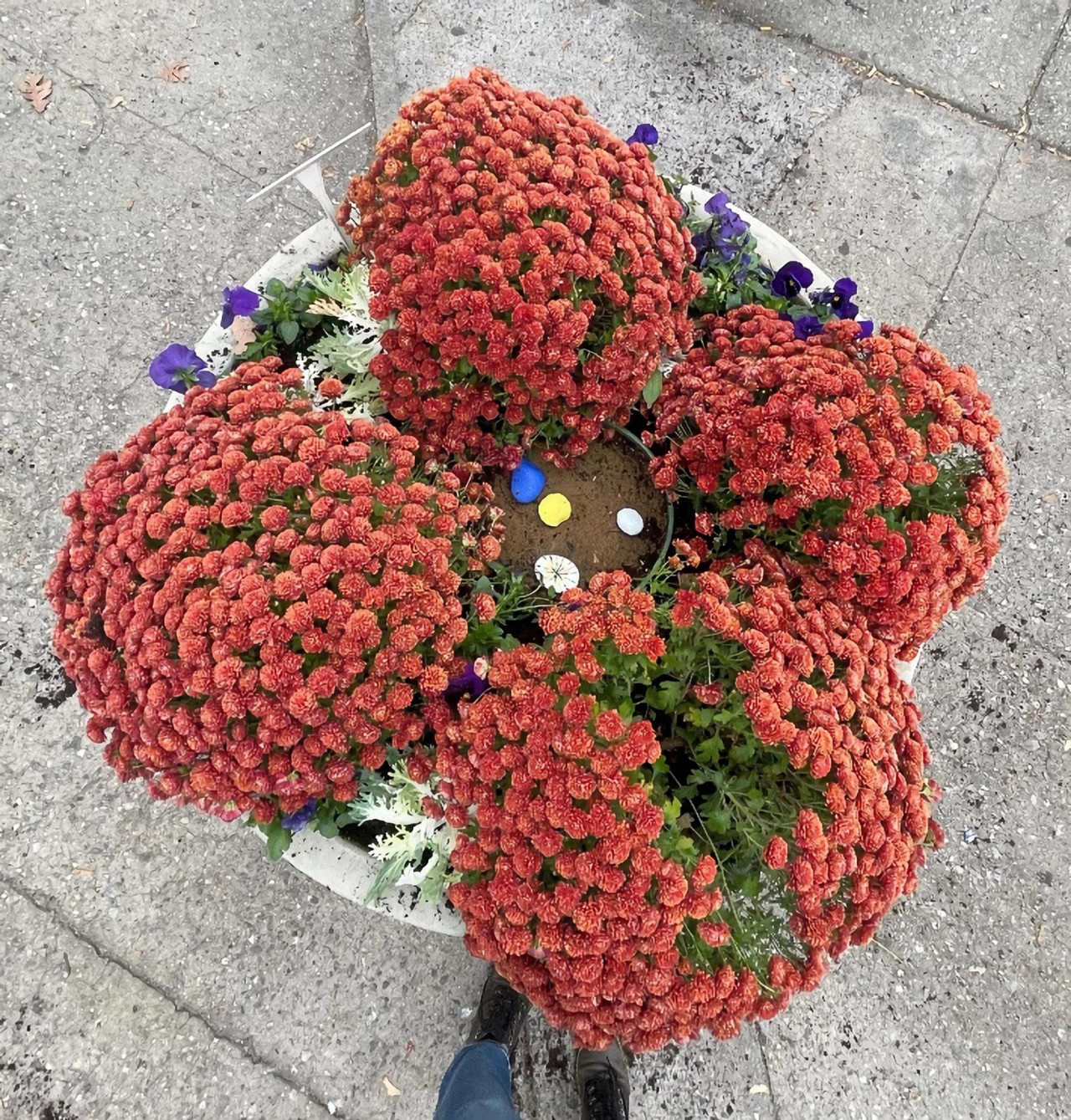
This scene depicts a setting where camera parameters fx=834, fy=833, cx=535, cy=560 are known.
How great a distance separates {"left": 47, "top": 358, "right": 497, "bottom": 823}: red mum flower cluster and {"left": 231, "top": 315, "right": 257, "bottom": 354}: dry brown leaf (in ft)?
1.50

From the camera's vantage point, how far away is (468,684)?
1774mm

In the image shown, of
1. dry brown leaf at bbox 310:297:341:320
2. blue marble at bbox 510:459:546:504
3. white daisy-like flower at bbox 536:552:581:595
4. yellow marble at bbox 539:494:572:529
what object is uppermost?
dry brown leaf at bbox 310:297:341:320

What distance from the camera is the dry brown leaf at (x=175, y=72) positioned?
3361 mm

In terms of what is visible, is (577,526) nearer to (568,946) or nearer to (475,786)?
(475,786)

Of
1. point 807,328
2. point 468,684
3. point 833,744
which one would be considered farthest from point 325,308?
point 833,744

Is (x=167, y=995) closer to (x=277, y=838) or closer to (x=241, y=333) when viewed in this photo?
(x=277, y=838)

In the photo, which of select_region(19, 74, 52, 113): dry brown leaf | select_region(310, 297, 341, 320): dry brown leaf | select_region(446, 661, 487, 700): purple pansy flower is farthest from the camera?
select_region(19, 74, 52, 113): dry brown leaf

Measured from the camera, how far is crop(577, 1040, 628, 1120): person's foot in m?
2.56

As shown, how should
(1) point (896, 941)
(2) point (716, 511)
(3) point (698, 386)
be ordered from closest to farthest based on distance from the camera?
(3) point (698, 386) < (2) point (716, 511) < (1) point (896, 941)

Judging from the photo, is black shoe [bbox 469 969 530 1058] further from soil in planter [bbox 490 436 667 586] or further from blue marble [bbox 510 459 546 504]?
blue marble [bbox 510 459 546 504]

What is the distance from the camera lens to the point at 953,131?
347cm

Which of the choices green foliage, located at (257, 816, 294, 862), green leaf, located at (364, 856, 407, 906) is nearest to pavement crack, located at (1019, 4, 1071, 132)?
green leaf, located at (364, 856, 407, 906)

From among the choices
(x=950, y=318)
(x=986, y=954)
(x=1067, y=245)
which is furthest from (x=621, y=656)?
(x=1067, y=245)

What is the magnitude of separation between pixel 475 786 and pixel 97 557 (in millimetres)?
872
